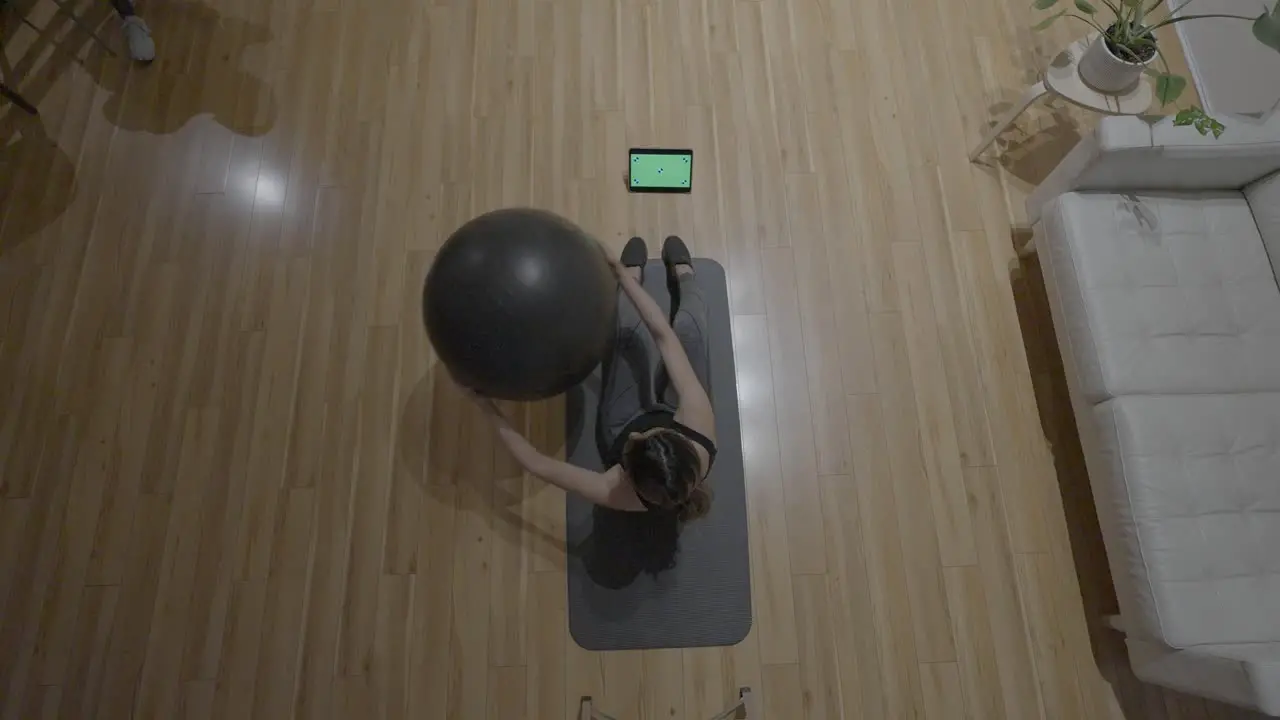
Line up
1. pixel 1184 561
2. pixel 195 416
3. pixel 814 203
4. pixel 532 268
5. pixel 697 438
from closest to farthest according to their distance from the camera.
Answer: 1. pixel 532 268
2. pixel 697 438
3. pixel 1184 561
4. pixel 195 416
5. pixel 814 203

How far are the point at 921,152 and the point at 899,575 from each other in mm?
1500

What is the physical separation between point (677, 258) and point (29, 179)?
234cm

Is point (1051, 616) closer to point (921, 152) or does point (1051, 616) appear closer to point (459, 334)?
point (921, 152)

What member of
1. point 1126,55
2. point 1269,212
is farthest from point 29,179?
point 1269,212

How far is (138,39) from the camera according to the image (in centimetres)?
264

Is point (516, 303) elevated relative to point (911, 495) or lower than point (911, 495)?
elevated

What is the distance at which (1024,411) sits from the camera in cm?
229

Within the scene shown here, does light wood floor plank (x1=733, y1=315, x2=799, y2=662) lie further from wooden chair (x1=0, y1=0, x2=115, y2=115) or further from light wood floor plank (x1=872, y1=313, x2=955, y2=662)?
wooden chair (x1=0, y1=0, x2=115, y2=115)

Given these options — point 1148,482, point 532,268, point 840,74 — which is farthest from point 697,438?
point 840,74

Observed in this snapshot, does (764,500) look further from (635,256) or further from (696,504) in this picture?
(635,256)

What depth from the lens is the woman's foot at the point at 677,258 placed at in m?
2.27

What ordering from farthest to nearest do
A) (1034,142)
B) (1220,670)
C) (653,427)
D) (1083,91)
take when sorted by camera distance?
1. (1034,142)
2. (1083,91)
3. (1220,670)
4. (653,427)

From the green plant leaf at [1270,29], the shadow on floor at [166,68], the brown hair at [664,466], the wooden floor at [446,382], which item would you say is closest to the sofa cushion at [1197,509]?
the wooden floor at [446,382]

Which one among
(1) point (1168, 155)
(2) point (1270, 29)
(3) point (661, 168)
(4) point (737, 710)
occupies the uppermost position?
(3) point (661, 168)
